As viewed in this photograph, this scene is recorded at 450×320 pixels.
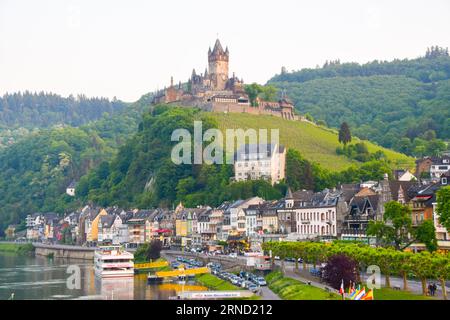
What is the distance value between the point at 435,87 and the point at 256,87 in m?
64.5

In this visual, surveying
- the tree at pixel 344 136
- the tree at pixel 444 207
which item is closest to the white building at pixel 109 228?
the tree at pixel 344 136

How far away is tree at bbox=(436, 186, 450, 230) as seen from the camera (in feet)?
146

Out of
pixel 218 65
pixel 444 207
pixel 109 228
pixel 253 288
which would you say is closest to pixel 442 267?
pixel 444 207

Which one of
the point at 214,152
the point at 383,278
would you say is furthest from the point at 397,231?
the point at 214,152

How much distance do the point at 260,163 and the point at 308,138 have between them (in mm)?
27274

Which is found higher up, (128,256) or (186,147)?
(186,147)

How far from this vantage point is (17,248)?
116 m

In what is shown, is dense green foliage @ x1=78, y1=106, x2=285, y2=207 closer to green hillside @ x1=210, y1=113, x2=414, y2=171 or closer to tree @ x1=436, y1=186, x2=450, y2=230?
green hillside @ x1=210, y1=113, x2=414, y2=171

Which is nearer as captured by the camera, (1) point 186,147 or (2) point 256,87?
(1) point 186,147

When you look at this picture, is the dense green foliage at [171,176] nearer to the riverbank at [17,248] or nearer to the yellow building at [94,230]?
the yellow building at [94,230]

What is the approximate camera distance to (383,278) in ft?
144

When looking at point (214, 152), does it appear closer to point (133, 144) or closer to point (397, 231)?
point (133, 144)

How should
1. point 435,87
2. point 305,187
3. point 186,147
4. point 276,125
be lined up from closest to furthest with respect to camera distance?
point 305,187 → point 186,147 → point 276,125 → point 435,87
